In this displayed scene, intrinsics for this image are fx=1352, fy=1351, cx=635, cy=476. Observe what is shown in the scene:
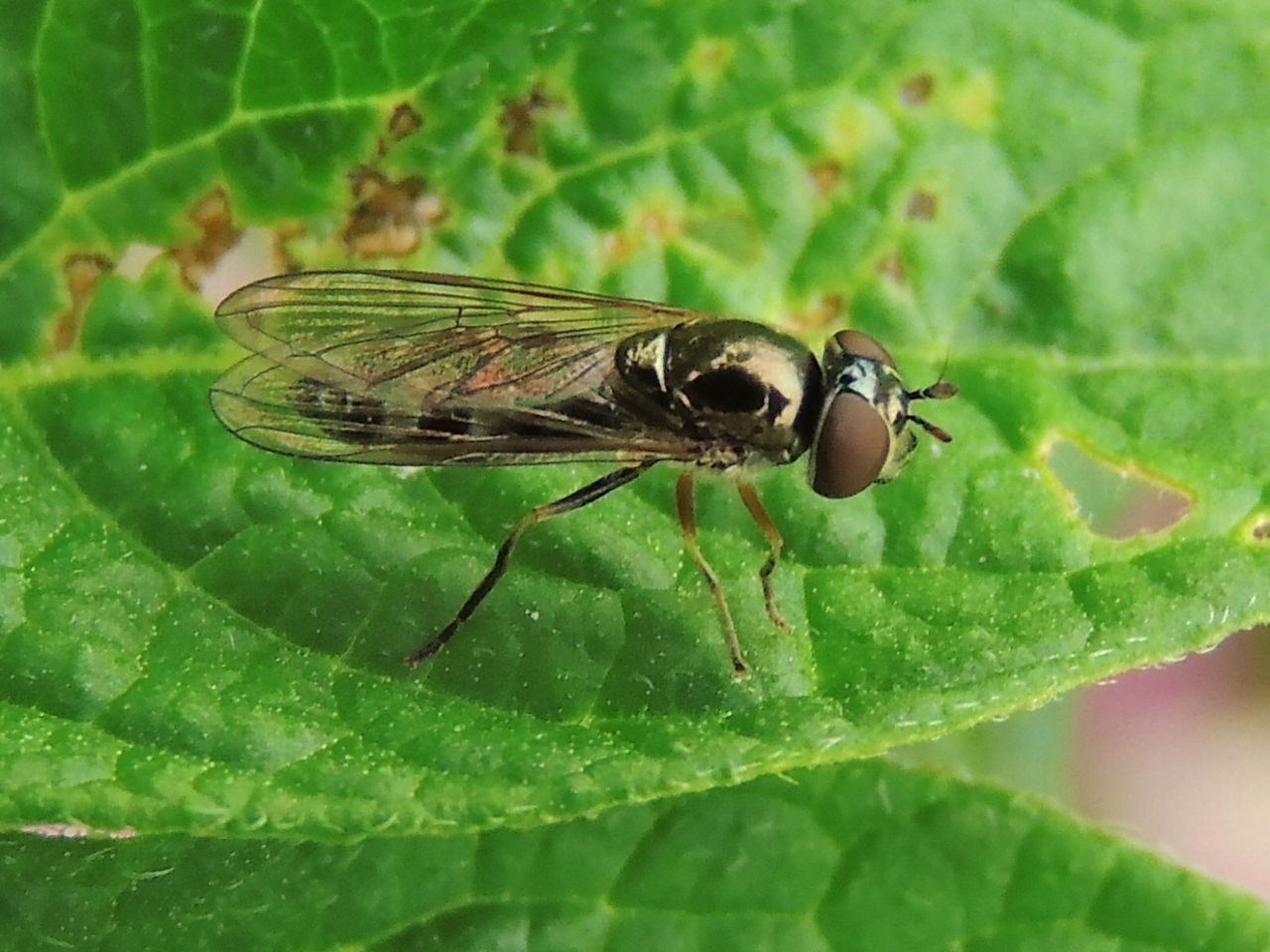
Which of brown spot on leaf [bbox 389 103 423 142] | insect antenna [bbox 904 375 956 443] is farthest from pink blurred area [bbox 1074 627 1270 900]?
brown spot on leaf [bbox 389 103 423 142]

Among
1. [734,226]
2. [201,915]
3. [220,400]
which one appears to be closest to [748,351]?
[734,226]

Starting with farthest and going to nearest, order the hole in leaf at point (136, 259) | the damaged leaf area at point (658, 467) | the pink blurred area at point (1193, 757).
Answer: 1. the pink blurred area at point (1193, 757)
2. the hole in leaf at point (136, 259)
3. the damaged leaf area at point (658, 467)

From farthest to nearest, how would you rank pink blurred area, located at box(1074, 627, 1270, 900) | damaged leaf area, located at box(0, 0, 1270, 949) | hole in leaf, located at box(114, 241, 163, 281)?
1. pink blurred area, located at box(1074, 627, 1270, 900)
2. hole in leaf, located at box(114, 241, 163, 281)
3. damaged leaf area, located at box(0, 0, 1270, 949)

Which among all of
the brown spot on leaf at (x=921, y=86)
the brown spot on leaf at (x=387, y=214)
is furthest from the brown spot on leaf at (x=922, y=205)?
the brown spot on leaf at (x=387, y=214)

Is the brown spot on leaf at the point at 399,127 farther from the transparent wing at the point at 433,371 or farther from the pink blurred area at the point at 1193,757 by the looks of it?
the pink blurred area at the point at 1193,757

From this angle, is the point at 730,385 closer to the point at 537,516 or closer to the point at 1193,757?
the point at 537,516

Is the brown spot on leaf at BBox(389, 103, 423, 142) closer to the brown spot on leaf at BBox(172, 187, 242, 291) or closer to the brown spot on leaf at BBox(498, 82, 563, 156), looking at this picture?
the brown spot on leaf at BBox(498, 82, 563, 156)
